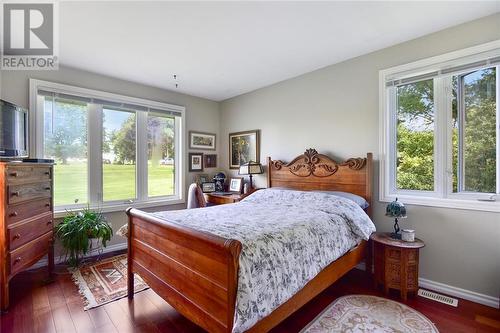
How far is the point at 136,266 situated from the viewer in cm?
225

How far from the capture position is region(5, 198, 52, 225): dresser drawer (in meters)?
2.11

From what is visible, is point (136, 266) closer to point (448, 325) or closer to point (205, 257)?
point (205, 257)

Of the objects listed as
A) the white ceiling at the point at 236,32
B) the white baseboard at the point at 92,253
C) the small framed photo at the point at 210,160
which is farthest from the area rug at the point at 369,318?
the small framed photo at the point at 210,160

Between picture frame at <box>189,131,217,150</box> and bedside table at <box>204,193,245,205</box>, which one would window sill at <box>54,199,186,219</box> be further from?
picture frame at <box>189,131,217,150</box>

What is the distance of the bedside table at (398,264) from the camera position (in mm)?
2234

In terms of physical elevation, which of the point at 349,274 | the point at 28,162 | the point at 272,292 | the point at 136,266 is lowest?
the point at 349,274

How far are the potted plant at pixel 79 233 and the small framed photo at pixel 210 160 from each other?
202 cm

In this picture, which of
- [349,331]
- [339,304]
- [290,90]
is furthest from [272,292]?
[290,90]

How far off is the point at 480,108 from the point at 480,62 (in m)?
0.41

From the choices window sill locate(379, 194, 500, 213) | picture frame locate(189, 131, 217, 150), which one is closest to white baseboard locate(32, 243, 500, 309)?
window sill locate(379, 194, 500, 213)

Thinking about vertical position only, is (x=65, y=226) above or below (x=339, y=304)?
above

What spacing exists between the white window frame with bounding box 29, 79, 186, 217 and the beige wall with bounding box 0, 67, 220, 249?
0.08 m

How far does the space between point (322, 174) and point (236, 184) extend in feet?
5.55

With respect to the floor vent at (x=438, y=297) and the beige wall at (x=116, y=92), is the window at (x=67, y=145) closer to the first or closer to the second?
the beige wall at (x=116, y=92)
